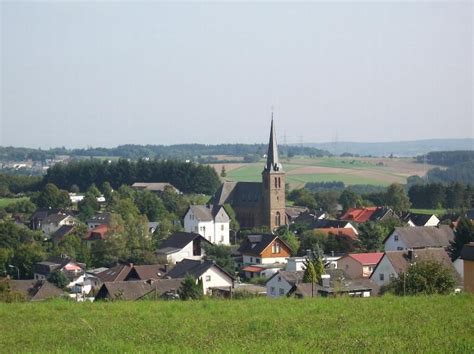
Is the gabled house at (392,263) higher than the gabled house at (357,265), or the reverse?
the gabled house at (392,263)

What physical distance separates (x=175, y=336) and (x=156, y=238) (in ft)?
143

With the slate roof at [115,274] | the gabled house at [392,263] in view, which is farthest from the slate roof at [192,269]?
the gabled house at [392,263]

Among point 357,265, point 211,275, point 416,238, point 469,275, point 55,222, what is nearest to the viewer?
point 469,275

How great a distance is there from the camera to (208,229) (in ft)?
193

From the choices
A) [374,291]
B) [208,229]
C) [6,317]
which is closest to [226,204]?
[208,229]

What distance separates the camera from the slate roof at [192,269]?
31703 mm

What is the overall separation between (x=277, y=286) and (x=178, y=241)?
20518 mm

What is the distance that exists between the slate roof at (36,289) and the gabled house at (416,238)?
18.3m

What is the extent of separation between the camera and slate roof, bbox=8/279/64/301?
28.7 m

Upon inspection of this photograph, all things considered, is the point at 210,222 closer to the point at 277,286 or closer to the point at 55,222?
the point at 55,222

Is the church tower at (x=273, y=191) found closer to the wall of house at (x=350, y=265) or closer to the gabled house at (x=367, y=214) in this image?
the gabled house at (x=367, y=214)

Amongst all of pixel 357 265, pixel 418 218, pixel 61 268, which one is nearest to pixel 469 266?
pixel 357 265

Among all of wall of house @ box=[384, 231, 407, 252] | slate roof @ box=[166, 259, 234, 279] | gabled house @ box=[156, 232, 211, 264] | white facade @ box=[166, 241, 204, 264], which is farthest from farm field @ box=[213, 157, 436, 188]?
slate roof @ box=[166, 259, 234, 279]

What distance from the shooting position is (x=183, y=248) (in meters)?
46.6
